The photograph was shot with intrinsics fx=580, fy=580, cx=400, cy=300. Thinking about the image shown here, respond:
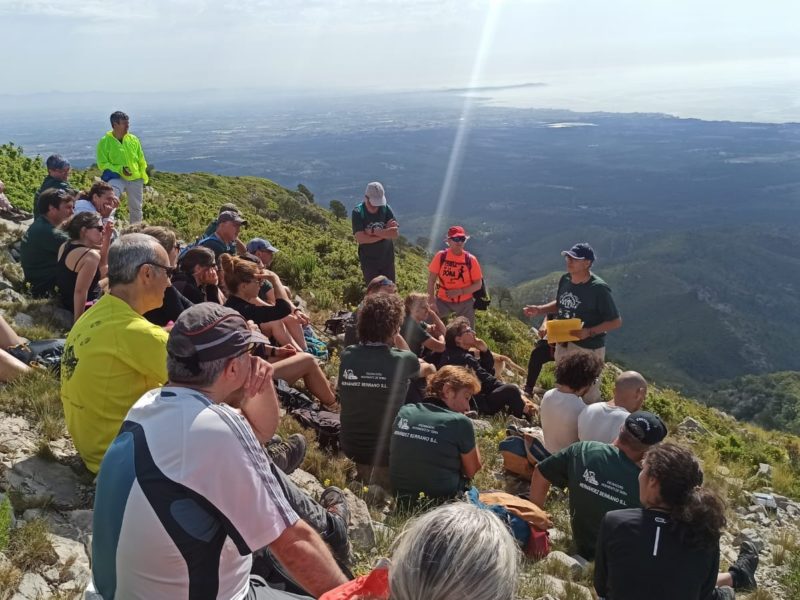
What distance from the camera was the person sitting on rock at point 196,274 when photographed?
612cm

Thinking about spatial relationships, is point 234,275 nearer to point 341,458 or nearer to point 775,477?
point 341,458

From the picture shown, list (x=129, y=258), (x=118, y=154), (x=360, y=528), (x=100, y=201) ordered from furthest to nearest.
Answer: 1. (x=118, y=154)
2. (x=100, y=201)
3. (x=360, y=528)
4. (x=129, y=258)

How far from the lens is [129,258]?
3.69 m

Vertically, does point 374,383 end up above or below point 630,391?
above

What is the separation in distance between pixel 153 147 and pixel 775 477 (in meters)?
202

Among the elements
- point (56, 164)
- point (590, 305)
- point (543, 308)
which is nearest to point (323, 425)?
point (543, 308)

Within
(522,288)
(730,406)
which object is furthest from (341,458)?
(522,288)

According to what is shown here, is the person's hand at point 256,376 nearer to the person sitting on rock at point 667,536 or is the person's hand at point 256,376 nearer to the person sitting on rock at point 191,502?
the person sitting on rock at point 191,502

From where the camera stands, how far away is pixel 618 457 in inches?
Result: 168

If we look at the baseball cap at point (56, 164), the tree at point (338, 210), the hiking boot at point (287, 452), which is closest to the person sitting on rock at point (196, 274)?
the hiking boot at point (287, 452)

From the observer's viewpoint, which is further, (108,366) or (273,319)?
(273,319)

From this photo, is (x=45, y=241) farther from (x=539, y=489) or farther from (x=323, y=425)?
(x=539, y=489)

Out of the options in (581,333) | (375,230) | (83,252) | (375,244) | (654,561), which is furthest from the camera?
(375,244)

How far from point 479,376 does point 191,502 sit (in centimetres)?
561
